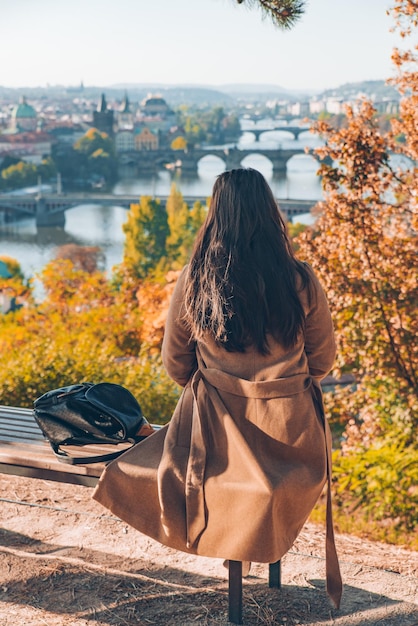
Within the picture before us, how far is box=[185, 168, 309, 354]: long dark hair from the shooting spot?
5.23 feet

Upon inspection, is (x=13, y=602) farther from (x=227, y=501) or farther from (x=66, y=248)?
(x=66, y=248)

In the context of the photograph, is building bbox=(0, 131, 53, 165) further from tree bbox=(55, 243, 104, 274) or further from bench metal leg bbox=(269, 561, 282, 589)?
bench metal leg bbox=(269, 561, 282, 589)

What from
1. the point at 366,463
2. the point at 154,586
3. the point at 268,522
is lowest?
the point at 366,463

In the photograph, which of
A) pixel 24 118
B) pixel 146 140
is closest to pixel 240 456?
pixel 146 140

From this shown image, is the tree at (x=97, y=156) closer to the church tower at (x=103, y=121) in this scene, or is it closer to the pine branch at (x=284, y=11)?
the church tower at (x=103, y=121)

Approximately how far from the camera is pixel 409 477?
141 inches

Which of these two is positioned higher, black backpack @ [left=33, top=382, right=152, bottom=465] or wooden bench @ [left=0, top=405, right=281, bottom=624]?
black backpack @ [left=33, top=382, right=152, bottom=465]

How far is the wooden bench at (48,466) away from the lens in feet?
5.74

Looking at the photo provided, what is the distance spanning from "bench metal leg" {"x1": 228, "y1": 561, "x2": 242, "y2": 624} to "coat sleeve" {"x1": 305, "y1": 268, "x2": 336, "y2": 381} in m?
0.41

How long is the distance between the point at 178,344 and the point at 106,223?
41.4m

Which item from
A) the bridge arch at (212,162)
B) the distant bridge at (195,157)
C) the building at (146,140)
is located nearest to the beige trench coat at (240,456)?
the distant bridge at (195,157)

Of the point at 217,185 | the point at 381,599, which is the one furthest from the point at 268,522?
the point at 217,185

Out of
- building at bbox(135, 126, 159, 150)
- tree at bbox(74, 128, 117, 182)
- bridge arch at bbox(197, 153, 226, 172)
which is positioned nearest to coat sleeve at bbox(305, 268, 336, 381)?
tree at bbox(74, 128, 117, 182)

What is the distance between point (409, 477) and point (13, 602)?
211cm
